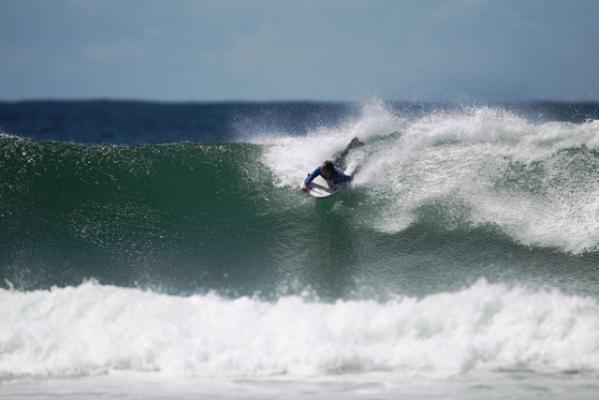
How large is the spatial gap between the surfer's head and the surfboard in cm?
24

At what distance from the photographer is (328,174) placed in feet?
51.0

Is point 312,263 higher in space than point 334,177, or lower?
lower

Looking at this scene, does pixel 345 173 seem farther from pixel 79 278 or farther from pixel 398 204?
pixel 79 278

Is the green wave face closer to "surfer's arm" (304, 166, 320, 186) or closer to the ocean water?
the ocean water

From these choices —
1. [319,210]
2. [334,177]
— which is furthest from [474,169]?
[319,210]

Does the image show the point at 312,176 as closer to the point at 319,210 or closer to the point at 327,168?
the point at 327,168

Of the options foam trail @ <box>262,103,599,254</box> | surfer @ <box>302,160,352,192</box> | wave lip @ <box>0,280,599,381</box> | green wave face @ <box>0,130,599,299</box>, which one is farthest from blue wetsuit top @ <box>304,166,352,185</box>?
wave lip @ <box>0,280,599,381</box>

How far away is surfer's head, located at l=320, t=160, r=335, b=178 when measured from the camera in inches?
603

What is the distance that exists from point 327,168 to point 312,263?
213 cm

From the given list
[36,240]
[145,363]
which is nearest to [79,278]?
[36,240]

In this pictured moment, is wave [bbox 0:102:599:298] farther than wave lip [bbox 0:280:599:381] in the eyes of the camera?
Yes

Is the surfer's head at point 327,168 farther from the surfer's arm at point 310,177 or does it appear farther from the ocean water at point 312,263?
the ocean water at point 312,263

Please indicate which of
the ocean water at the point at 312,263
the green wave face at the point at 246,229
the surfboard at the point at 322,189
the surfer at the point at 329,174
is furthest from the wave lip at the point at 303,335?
the surfer at the point at 329,174

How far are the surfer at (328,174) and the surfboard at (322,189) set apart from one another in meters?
0.09
